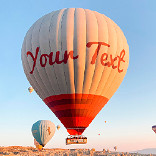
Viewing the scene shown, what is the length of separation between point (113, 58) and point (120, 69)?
1.99 m

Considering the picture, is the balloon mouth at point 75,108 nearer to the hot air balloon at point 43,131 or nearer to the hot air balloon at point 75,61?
the hot air balloon at point 75,61

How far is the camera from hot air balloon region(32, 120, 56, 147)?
56094mm

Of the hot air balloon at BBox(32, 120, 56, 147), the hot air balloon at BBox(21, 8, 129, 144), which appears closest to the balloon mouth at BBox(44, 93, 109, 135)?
the hot air balloon at BBox(21, 8, 129, 144)

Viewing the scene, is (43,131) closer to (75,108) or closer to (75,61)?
(75,108)

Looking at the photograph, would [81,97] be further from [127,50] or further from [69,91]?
[127,50]

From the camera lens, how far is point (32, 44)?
25.9 meters

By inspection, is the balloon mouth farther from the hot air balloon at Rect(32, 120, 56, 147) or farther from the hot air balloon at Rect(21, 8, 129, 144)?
the hot air balloon at Rect(32, 120, 56, 147)

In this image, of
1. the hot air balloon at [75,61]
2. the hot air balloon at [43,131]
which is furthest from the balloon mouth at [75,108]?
the hot air balloon at [43,131]

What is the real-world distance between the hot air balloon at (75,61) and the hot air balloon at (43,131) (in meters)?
30.8

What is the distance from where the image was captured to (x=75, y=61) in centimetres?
2422

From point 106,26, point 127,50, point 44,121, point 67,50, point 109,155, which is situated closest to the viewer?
point 67,50

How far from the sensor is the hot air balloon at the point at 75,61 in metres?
24.3

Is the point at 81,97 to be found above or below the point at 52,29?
below

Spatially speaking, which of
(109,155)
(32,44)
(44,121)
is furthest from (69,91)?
(44,121)
